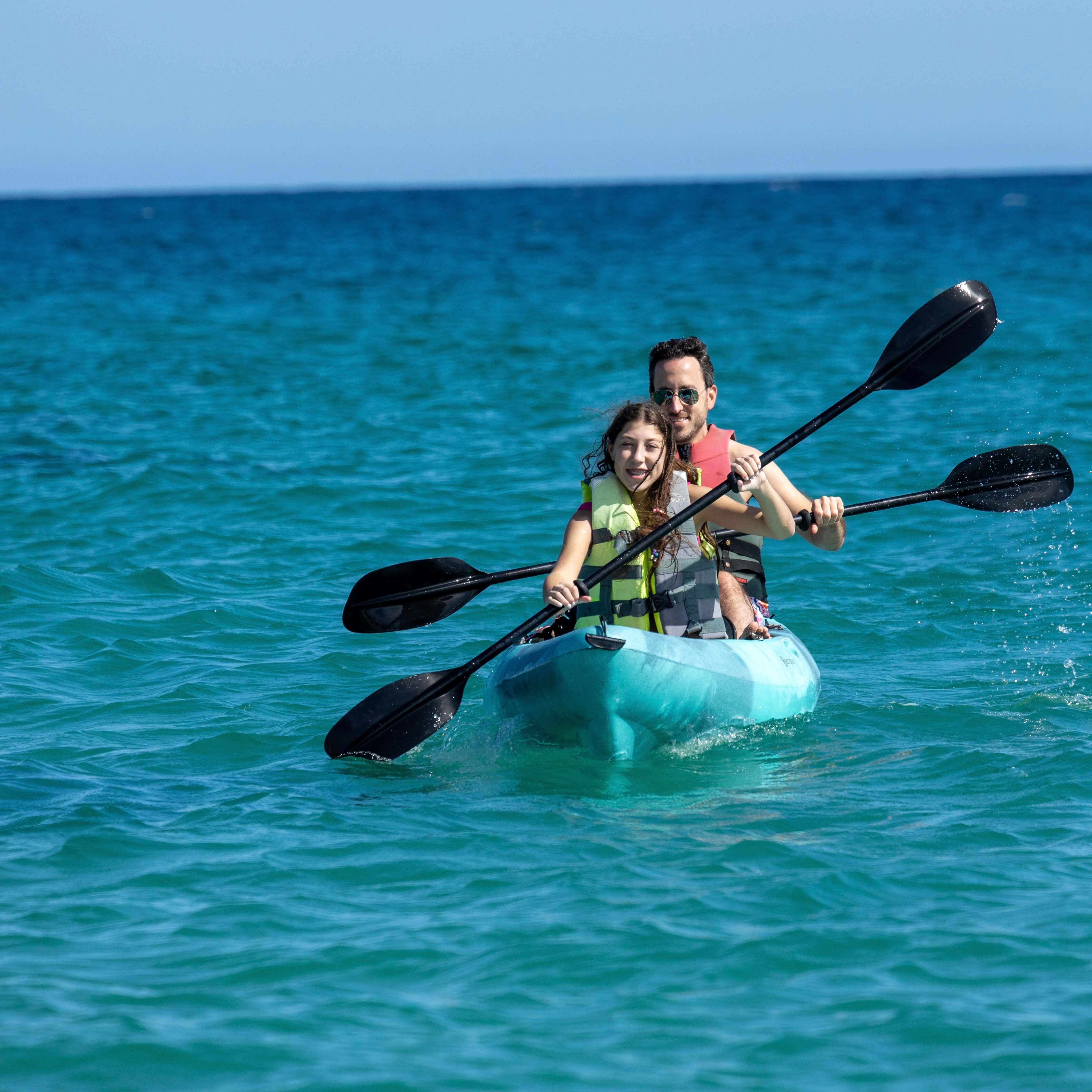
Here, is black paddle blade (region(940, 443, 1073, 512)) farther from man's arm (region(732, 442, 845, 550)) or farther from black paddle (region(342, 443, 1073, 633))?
man's arm (region(732, 442, 845, 550))

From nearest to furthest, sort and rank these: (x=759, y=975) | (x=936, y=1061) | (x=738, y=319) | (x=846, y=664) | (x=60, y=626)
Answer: (x=936, y=1061)
(x=759, y=975)
(x=846, y=664)
(x=60, y=626)
(x=738, y=319)

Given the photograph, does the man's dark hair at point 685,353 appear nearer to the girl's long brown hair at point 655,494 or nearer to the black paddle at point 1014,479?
the girl's long brown hair at point 655,494

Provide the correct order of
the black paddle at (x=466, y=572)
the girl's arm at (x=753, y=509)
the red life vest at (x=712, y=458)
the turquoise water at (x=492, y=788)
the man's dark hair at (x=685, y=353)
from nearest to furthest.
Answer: the turquoise water at (x=492, y=788)
the girl's arm at (x=753, y=509)
the man's dark hair at (x=685, y=353)
the red life vest at (x=712, y=458)
the black paddle at (x=466, y=572)

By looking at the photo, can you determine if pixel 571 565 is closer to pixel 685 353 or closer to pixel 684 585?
pixel 684 585

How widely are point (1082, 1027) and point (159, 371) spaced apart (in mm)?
15158

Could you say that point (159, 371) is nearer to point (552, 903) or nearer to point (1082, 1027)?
point (552, 903)

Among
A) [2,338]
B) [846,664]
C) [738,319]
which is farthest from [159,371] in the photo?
[846,664]

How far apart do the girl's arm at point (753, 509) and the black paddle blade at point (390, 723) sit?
1233 mm

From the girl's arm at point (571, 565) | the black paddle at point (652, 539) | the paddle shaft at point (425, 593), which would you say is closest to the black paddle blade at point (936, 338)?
the black paddle at point (652, 539)

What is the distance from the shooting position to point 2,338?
20.6m

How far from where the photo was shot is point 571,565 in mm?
5574

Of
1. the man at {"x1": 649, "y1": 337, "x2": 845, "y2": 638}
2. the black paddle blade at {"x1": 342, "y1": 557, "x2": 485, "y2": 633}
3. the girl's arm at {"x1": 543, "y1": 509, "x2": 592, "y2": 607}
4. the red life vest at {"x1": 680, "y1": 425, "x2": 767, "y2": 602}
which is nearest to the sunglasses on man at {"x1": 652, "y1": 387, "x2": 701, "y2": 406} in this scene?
the man at {"x1": 649, "y1": 337, "x2": 845, "y2": 638}

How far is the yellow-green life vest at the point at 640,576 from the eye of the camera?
5680 mm

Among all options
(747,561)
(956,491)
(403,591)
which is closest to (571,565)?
(403,591)
